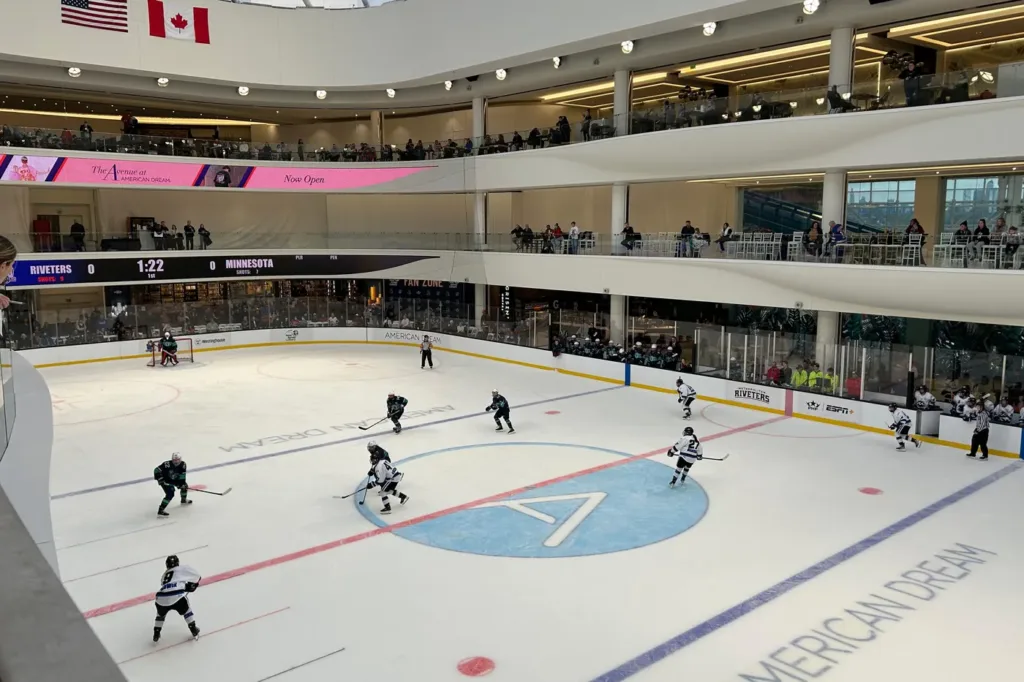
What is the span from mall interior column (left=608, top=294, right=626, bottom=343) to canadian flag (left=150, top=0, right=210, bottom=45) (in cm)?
2091

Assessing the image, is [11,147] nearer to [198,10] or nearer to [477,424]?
[198,10]

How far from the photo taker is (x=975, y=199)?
1018 inches

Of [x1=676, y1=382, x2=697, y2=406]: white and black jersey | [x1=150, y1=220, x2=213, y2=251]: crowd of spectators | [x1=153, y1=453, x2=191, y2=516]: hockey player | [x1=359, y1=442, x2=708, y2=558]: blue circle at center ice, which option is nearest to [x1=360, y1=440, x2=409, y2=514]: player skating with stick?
[x1=359, y1=442, x2=708, y2=558]: blue circle at center ice

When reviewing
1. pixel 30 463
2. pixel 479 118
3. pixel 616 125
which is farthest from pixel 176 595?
pixel 479 118

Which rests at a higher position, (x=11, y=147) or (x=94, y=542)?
(x=11, y=147)

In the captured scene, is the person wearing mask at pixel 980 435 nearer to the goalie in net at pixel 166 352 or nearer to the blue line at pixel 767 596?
the blue line at pixel 767 596

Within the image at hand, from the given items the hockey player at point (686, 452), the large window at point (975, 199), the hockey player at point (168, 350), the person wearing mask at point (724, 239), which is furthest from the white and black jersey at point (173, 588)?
the large window at point (975, 199)

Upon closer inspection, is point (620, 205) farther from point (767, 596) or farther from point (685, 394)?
point (767, 596)

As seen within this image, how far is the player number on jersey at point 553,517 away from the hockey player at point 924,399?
9057 millimetres

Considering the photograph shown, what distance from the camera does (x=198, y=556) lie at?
11.8 meters

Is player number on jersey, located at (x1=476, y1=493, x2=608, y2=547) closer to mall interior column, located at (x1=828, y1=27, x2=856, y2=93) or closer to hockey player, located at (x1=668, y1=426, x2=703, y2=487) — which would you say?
hockey player, located at (x1=668, y1=426, x2=703, y2=487)

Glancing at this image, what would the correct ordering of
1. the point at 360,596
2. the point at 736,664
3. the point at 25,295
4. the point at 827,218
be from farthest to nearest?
the point at 25,295, the point at 827,218, the point at 360,596, the point at 736,664

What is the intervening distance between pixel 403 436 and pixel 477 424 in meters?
2.15

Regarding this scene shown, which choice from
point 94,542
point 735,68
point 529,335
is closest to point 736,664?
point 94,542
